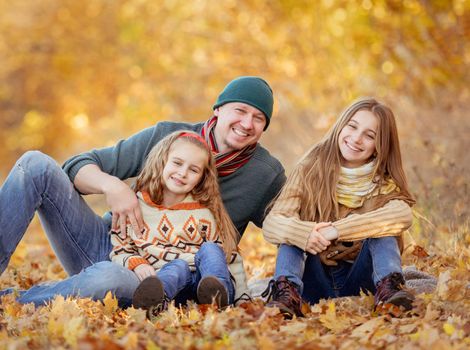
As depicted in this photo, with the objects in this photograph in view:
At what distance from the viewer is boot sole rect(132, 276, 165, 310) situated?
3.35m

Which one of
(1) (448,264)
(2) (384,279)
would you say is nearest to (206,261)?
(2) (384,279)

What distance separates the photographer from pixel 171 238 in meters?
3.88

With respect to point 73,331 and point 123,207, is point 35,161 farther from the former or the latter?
point 73,331

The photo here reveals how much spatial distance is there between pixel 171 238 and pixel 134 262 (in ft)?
0.81

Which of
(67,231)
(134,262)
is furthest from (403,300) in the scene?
(67,231)

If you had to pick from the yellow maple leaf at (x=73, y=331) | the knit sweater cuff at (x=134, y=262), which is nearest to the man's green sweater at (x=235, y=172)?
the knit sweater cuff at (x=134, y=262)

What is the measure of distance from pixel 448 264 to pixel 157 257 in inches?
70.4

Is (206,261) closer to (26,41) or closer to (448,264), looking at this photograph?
(448,264)

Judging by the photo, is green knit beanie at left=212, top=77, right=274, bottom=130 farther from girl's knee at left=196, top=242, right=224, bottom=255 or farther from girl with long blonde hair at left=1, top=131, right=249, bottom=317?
girl's knee at left=196, top=242, right=224, bottom=255

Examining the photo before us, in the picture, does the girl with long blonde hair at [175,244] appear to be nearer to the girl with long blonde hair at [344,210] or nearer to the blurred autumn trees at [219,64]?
the girl with long blonde hair at [344,210]

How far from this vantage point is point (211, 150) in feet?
13.9

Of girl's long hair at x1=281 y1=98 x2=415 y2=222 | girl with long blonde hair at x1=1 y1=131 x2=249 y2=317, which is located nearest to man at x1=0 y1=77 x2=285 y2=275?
girl with long blonde hair at x1=1 y1=131 x2=249 y2=317

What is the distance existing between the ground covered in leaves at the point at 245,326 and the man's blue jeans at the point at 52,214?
38 centimetres

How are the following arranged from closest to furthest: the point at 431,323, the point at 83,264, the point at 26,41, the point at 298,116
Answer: the point at 431,323 < the point at 83,264 < the point at 298,116 < the point at 26,41
